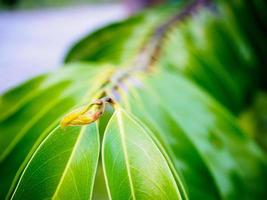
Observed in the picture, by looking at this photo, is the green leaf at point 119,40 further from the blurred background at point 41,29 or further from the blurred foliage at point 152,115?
the blurred background at point 41,29

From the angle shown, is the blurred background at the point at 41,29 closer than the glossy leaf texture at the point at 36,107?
No

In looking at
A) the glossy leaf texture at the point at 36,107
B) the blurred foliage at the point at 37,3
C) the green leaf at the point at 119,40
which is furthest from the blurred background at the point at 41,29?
the glossy leaf texture at the point at 36,107

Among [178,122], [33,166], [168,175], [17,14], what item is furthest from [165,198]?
[17,14]

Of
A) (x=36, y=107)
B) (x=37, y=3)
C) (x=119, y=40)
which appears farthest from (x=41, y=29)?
(x=36, y=107)

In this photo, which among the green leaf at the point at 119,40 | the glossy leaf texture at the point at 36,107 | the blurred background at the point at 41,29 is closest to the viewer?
the glossy leaf texture at the point at 36,107

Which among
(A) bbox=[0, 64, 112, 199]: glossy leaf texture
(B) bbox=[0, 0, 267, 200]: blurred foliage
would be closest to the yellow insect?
(B) bbox=[0, 0, 267, 200]: blurred foliage

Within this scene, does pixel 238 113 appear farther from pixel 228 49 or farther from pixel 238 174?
pixel 238 174

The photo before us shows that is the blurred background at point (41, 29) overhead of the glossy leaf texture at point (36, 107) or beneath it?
overhead
